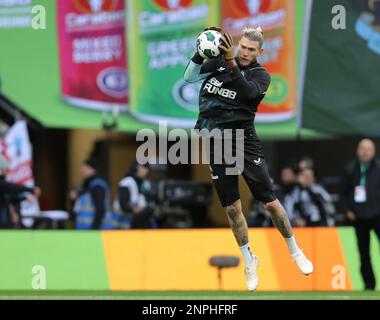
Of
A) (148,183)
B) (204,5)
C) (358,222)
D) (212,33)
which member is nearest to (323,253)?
(358,222)

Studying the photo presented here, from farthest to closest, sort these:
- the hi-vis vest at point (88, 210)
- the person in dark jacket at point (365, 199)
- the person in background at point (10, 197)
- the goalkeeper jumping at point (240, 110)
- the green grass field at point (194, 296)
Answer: the hi-vis vest at point (88, 210)
the person in background at point (10, 197)
the person in dark jacket at point (365, 199)
the green grass field at point (194, 296)
the goalkeeper jumping at point (240, 110)

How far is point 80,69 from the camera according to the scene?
44.1 feet

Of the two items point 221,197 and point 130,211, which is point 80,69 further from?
point 221,197

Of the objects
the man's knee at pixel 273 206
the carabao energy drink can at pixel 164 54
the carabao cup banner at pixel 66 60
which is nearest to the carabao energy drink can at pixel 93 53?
the carabao cup banner at pixel 66 60

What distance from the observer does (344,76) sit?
13578mm

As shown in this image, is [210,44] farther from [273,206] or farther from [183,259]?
[183,259]

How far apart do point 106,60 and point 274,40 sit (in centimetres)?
215

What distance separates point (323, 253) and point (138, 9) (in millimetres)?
3904

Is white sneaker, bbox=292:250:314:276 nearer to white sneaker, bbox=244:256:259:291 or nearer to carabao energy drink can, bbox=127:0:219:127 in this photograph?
white sneaker, bbox=244:256:259:291

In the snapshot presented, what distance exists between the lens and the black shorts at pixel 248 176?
988 cm

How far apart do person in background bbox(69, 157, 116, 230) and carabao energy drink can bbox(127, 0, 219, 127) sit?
0.95m

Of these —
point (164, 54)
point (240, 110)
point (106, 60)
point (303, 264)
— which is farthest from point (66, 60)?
point (303, 264)

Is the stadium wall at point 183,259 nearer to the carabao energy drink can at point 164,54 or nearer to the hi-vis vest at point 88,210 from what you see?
the hi-vis vest at point 88,210

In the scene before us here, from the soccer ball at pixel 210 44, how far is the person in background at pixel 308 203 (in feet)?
15.5
